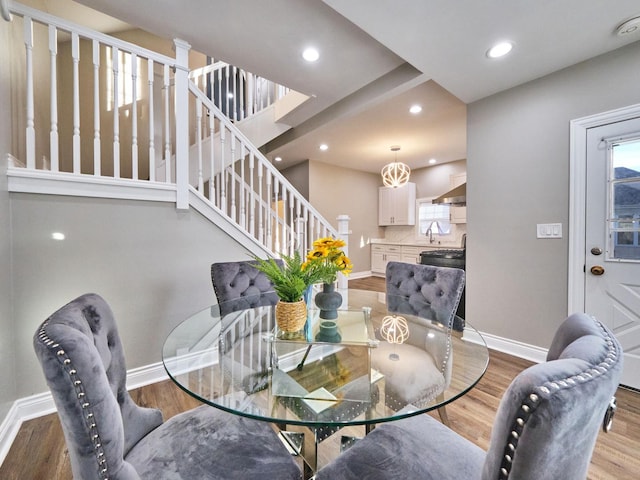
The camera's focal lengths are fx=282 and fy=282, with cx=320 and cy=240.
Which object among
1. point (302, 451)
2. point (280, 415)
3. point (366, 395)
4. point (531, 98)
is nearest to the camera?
point (280, 415)

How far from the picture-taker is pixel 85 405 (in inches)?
23.4

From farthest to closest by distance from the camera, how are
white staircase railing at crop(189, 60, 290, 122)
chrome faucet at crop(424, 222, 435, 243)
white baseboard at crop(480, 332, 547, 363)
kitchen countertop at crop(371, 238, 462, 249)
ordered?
chrome faucet at crop(424, 222, 435, 243), kitchen countertop at crop(371, 238, 462, 249), white staircase railing at crop(189, 60, 290, 122), white baseboard at crop(480, 332, 547, 363)

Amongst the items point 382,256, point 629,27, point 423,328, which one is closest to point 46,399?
point 423,328

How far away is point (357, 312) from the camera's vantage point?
1684 millimetres

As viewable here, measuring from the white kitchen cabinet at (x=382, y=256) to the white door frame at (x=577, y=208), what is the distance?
398 centimetres

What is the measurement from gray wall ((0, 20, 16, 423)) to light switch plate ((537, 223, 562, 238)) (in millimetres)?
3744

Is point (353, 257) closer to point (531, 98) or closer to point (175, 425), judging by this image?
point (531, 98)

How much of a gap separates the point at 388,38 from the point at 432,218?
4.88 m

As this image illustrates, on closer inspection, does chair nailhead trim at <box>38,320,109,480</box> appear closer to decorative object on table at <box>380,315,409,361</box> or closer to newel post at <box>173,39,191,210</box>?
decorative object on table at <box>380,315,409,361</box>

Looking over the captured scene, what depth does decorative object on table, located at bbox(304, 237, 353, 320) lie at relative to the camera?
4.42 ft

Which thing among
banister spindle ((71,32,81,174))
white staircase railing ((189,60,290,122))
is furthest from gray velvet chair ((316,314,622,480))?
white staircase railing ((189,60,290,122))

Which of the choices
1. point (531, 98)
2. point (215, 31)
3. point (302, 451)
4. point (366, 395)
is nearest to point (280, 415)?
point (366, 395)

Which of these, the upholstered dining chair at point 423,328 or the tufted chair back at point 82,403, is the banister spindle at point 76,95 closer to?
the tufted chair back at point 82,403

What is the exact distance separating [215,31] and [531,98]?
2.69m
